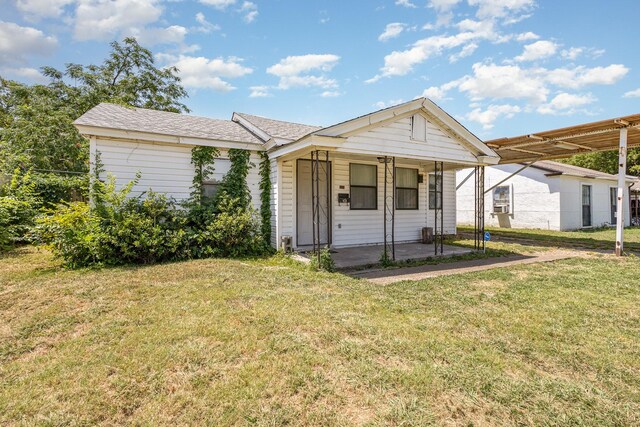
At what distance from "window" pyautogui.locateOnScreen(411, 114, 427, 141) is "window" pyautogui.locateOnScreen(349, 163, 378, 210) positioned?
2481 mm

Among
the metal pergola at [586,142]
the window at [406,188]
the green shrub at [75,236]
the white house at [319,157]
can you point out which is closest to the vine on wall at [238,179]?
the white house at [319,157]

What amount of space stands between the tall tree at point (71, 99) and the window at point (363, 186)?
12237mm

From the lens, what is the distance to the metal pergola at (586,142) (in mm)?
8125

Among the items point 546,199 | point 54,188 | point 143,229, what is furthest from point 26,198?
point 546,199

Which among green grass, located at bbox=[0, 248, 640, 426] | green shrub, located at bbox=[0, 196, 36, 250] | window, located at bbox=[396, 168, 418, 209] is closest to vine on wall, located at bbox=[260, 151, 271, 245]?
green grass, located at bbox=[0, 248, 640, 426]

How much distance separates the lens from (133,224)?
650 centimetres

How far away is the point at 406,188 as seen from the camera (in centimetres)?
1054

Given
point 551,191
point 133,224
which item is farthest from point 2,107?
point 551,191

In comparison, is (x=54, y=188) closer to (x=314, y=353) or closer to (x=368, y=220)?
(x=368, y=220)

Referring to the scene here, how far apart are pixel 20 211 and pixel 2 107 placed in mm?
16528

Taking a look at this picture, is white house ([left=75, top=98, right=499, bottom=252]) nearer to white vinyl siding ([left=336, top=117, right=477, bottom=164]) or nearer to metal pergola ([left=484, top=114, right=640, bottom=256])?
white vinyl siding ([left=336, top=117, right=477, bottom=164])

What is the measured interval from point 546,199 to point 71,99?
26.5 meters

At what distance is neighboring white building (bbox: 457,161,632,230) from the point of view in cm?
1516

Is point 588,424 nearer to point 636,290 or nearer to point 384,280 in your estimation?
point 384,280
